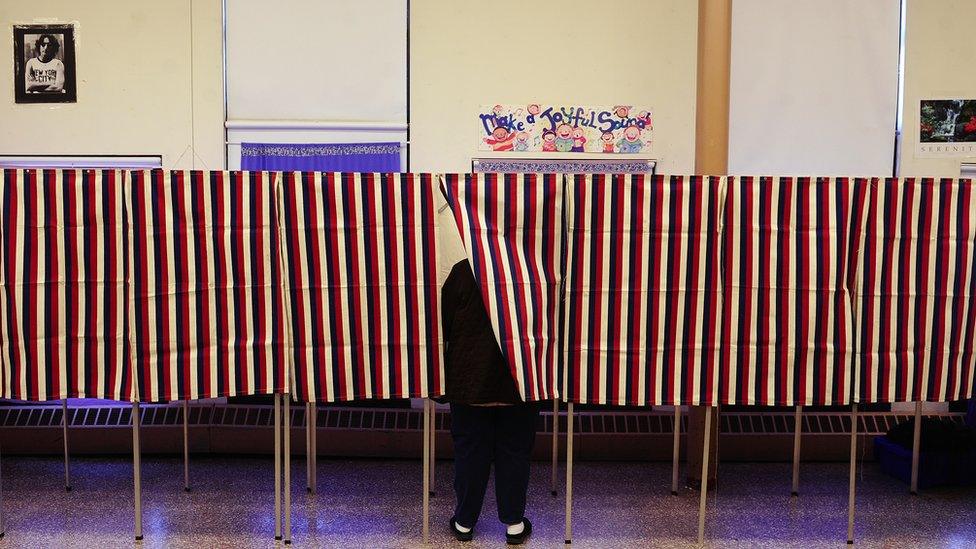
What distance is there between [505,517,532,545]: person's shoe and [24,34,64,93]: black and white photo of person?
158 inches

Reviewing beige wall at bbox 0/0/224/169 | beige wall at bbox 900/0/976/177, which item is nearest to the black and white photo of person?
beige wall at bbox 0/0/224/169

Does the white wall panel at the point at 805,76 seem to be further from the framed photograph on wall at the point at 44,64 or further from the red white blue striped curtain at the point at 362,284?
the framed photograph on wall at the point at 44,64

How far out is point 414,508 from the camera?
3998 millimetres

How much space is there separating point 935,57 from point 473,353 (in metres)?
3.92

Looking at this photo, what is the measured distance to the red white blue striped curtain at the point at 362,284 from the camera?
340 centimetres

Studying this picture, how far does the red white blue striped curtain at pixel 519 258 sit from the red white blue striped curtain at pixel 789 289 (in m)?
0.83

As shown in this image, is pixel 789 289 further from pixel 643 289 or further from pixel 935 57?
pixel 935 57

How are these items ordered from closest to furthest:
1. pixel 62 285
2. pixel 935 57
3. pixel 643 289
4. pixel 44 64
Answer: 1. pixel 62 285
2. pixel 643 289
3. pixel 44 64
4. pixel 935 57

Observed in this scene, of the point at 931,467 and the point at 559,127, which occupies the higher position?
the point at 559,127

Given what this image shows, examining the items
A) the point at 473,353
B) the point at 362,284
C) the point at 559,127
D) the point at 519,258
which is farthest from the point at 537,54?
the point at 473,353

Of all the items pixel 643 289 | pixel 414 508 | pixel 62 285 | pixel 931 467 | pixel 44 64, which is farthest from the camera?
pixel 44 64

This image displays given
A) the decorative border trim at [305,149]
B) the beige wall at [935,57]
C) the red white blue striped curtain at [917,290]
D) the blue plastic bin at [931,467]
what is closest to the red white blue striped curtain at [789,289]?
the red white blue striped curtain at [917,290]

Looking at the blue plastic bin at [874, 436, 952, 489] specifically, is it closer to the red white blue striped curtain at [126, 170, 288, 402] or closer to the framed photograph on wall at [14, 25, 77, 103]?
the red white blue striped curtain at [126, 170, 288, 402]

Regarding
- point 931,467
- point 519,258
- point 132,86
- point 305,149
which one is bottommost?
→ point 931,467
